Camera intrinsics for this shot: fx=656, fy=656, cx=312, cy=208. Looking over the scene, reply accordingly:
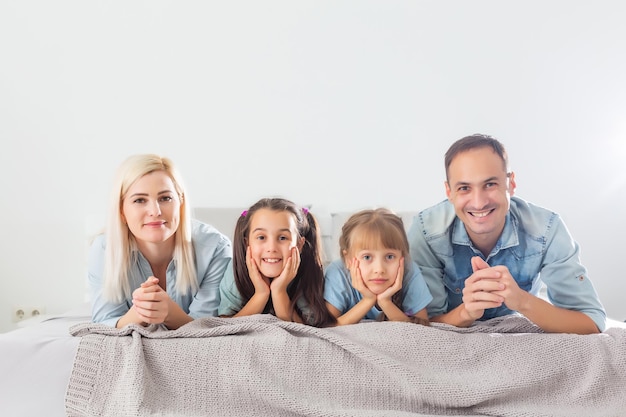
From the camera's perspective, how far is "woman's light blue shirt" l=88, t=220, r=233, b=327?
5.77 feet

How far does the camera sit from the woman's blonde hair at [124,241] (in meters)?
1.71

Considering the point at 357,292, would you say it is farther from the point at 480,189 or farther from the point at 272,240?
the point at 480,189

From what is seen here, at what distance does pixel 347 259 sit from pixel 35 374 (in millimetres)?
795

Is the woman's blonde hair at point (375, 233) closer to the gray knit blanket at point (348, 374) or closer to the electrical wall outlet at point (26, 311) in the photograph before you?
the gray knit blanket at point (348, 374)

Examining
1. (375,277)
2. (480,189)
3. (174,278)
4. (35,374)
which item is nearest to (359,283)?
(375,277)

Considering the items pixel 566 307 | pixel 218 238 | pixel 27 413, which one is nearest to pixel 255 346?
pixel 27 413

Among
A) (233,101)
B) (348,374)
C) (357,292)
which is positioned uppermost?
(233,101)

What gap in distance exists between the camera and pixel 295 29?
3.05 m

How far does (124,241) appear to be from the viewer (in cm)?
172

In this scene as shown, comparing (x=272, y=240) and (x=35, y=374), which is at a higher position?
(x=272, y=240)

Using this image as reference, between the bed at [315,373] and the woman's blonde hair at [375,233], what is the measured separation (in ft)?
0.89

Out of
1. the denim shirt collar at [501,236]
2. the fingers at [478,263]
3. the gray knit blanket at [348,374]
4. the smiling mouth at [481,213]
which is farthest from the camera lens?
the denim shirt collar at [501,236]

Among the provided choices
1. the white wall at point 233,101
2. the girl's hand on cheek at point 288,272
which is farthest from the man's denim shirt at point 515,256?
the white wall at point 233,101

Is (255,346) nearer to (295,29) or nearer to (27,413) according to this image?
(27,413)
